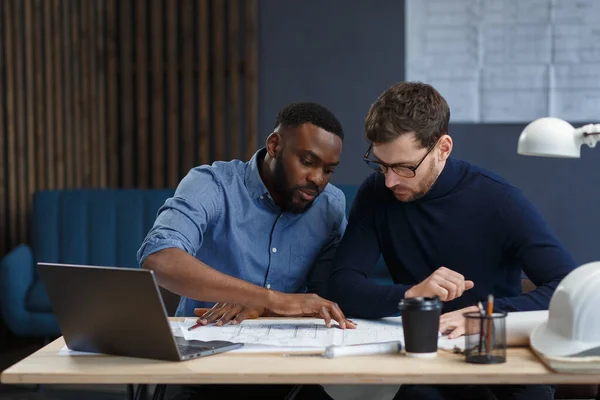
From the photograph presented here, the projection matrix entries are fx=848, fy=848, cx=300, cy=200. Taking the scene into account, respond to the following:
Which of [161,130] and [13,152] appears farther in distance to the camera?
[161,130]

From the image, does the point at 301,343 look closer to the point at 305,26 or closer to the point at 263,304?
the point at 263,304

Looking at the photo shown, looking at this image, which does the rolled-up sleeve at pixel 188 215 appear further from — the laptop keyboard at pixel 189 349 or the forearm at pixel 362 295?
the laptop keyboard at pixel 189 349

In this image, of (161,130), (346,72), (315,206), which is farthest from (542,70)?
(315,206)

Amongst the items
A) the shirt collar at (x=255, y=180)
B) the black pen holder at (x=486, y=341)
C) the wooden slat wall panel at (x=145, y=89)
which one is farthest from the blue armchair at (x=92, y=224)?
the black pen holder at (x=486, y=341)

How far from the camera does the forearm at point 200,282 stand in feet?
7.39

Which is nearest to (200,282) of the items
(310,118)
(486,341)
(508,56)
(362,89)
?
(310,118)

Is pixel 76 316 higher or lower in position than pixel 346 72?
lower

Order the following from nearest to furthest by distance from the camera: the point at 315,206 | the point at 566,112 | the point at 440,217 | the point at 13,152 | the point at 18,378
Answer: the point at 18,378 < the point at 440,217 < the point at 315,206 < the point at 13,152 < the point at 566,112

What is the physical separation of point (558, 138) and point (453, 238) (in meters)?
0.65

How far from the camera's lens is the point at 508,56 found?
5766mm

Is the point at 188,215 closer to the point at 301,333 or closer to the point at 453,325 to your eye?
the point at 301,333

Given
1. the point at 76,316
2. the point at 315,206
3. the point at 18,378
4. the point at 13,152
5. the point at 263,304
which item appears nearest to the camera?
the point at 18,378

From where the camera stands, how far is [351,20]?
581 centimetres

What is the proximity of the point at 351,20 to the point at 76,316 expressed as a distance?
432 centimetres
